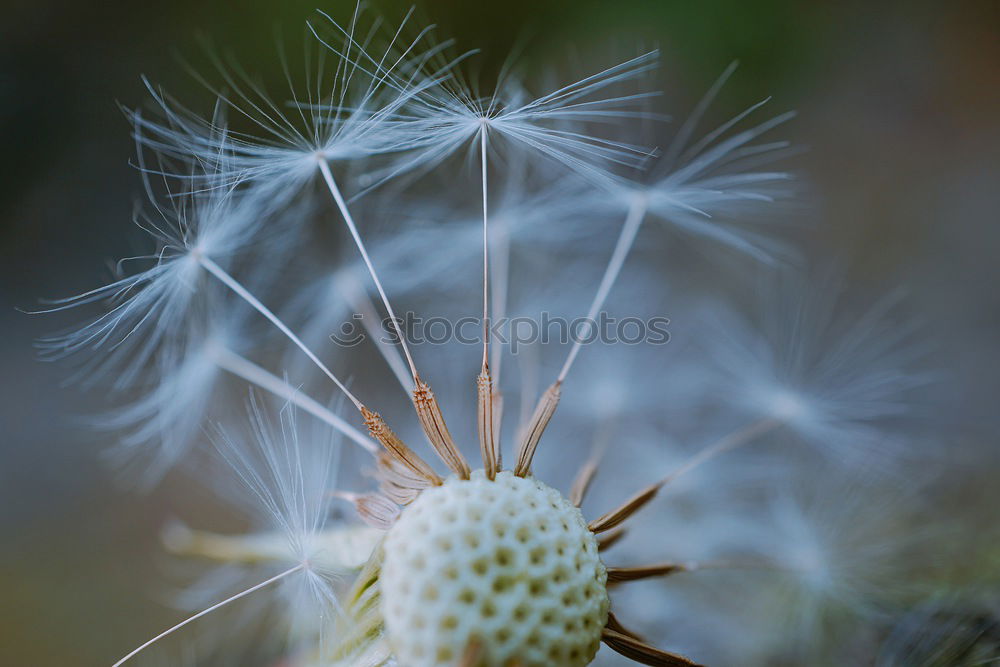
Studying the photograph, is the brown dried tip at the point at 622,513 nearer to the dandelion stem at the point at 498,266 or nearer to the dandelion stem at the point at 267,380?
the dandelion stem at the point at 267,380

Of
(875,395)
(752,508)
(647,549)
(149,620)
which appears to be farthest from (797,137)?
(149,620)

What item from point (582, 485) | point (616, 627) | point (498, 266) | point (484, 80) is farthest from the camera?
point (484, 80)

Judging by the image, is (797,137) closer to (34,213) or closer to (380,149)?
(380,149)

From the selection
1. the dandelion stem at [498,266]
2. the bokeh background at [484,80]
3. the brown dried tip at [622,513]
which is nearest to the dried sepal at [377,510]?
the brown dried tip at [622,513]

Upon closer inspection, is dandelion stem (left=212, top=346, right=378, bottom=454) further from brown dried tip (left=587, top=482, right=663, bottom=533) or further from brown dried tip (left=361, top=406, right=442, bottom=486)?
brown dried tip (left=587, top=482, right=663, bottom=533)

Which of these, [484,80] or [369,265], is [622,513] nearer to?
[369,265]

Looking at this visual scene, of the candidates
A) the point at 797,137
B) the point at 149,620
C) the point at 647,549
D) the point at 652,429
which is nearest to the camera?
the point at 647,549

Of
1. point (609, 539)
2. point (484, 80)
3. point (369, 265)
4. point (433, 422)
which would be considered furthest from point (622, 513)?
point (484, 80)
